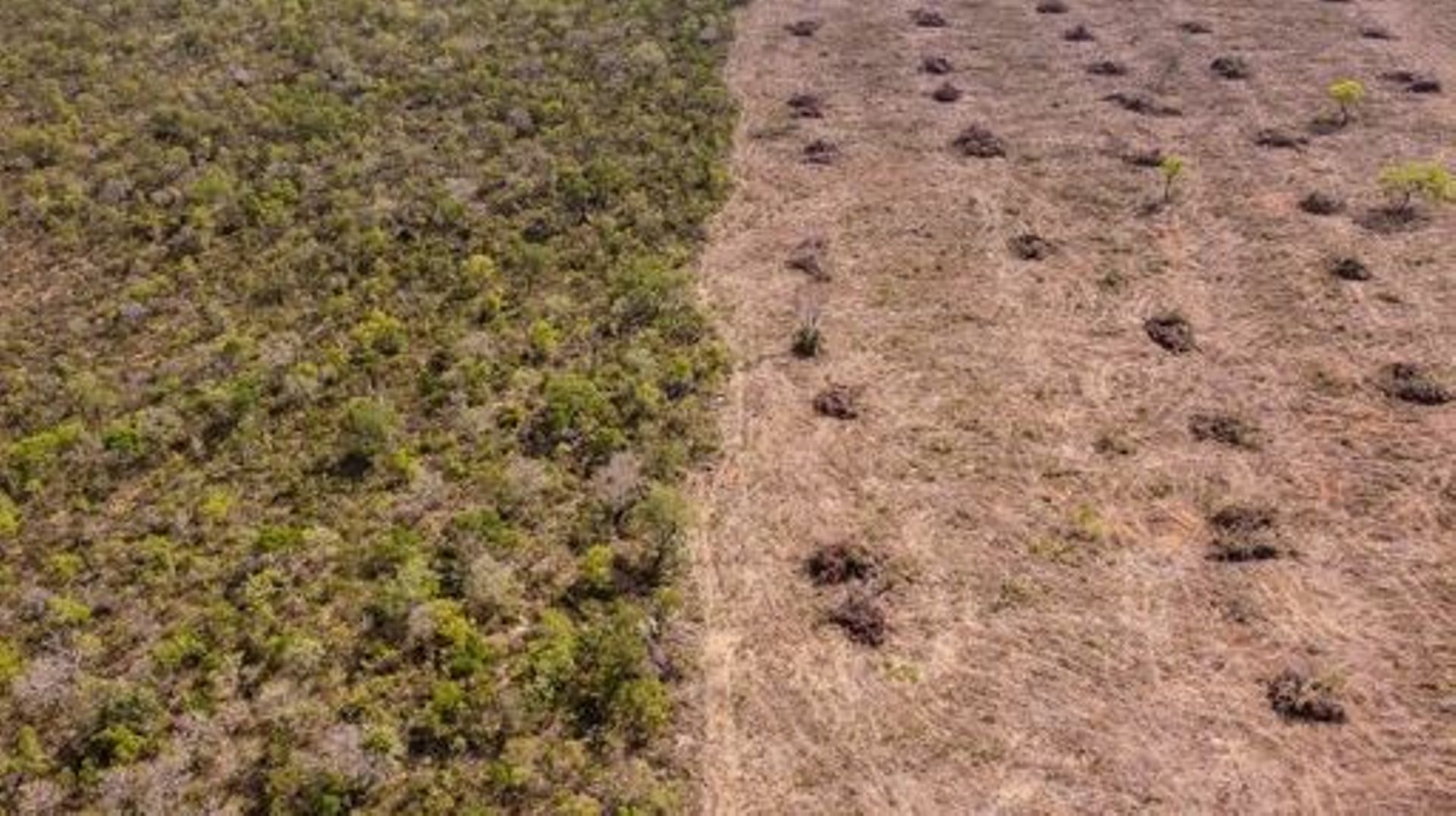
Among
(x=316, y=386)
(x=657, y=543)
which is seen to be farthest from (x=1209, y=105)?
(x=316, y=386)

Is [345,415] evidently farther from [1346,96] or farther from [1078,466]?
[1346,96]

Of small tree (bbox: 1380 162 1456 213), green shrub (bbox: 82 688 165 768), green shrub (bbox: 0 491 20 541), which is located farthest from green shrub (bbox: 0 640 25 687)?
small tree (bbox: 1380 162 1456 213)

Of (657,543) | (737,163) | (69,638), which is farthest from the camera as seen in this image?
(737,163)

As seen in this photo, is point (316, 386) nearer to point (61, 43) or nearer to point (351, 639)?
point (351, 639)

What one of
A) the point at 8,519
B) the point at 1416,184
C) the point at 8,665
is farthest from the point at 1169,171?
→ the point at 8,665

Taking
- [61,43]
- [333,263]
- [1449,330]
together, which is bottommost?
[1449,330]

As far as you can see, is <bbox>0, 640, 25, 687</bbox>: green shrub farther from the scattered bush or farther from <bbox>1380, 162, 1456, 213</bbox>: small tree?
<bbox>1380, 162, 1456, 213</bbox>: small tree

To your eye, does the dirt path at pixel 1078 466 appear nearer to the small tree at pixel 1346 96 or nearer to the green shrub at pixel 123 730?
the small tree at pixel 1346 96
